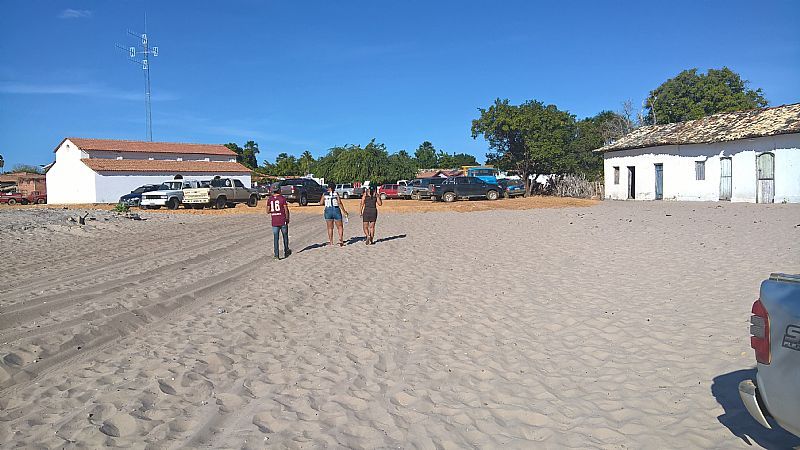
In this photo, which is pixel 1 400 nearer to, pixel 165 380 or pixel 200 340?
pixel 165 380

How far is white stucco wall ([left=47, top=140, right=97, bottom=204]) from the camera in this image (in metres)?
44.8

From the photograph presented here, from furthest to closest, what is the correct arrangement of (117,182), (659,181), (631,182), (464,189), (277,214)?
1. (117,182)
2. (464,189)
3. (631,182)
4. (659,181)
5. (277,214)

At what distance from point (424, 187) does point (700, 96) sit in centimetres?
3063

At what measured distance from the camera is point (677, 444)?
3.91 m

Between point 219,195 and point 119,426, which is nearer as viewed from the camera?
point 119,426

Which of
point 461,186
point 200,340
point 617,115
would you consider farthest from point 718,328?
point 617,115

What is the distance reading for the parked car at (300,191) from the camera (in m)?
35.2

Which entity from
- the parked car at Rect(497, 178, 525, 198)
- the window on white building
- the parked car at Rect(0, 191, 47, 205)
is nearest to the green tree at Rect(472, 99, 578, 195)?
the parked car at Rect(497, 178, 525, 198)

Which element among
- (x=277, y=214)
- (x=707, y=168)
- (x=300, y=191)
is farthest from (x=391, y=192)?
(x=277, y=214)

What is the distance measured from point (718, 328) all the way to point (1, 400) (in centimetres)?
740

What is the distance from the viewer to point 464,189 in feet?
121

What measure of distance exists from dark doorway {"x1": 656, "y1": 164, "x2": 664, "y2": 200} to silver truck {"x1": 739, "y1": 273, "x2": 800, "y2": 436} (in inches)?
1322

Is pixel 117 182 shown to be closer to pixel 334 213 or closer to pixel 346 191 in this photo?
pixel 346 191

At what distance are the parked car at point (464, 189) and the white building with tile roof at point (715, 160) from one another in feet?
27.4
